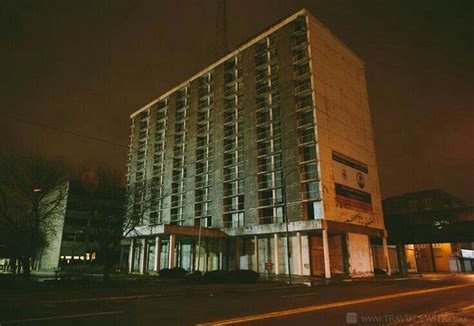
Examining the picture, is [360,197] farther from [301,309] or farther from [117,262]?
[117,262]

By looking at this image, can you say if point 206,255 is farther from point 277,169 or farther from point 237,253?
point 277,169

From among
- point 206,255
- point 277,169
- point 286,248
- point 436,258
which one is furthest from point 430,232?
point 206,255

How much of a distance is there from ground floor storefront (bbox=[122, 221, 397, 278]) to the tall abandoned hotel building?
145 mm

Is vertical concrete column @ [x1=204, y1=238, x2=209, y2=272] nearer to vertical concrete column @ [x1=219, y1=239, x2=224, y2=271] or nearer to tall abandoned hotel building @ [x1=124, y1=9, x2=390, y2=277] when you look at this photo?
tall abandoned hotel building @ [x1=124, y1=9, x2=390, y2=277]

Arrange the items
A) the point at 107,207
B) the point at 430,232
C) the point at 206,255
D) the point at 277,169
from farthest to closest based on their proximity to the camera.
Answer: the point at 430,232
the point at 206,255
the point at 277,169
the point at 107,207

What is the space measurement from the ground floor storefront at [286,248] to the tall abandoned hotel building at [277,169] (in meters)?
0.15

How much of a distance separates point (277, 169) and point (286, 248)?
10980 mm

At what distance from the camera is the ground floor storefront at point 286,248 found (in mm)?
44250

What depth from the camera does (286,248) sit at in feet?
153

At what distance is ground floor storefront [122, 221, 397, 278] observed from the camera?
4425 centimetres

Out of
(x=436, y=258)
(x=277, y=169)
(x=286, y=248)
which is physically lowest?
(x=436, y=258)

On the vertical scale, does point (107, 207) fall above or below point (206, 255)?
above

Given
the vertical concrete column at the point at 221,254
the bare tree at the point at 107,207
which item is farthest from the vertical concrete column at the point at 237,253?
the bare tree at the point at 107,207

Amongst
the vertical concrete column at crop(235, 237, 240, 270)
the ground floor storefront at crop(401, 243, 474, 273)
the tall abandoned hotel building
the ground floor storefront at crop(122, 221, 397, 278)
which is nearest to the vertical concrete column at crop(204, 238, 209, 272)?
the ground floor storefront at crop(122, 221, 397, 278)
